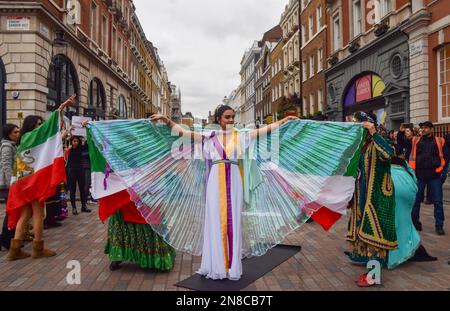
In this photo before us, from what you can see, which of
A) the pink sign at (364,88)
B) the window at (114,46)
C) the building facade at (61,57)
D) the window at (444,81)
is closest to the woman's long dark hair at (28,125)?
the building facade at (61,57)

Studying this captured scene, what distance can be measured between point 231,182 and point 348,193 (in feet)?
4.31

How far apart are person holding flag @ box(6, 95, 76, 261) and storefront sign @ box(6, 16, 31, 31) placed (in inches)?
447

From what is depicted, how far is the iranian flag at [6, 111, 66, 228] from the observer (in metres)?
5.33

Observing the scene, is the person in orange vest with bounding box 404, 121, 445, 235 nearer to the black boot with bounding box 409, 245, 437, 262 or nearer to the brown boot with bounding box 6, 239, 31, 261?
the black boot with bounding box 409, 245, 437, 262

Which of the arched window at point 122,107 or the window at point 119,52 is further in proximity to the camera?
the arched window at point 122,107

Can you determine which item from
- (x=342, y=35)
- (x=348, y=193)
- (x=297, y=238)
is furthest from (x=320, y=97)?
(x=348, y=193)

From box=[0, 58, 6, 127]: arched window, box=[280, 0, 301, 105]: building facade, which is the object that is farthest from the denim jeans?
box=[280, 0, 301, 105]: building facade

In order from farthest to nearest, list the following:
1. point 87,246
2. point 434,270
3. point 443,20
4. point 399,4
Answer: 1. point 399,4
2. point 443,20
3. point 87,246
4. point 434,270

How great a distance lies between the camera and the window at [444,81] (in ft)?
47.3

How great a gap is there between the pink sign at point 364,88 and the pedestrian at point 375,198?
1746cm

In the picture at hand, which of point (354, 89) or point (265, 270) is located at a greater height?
point (354, 89)

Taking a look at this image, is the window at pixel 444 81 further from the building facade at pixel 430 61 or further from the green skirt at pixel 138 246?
the green skirt at pixel 138 246

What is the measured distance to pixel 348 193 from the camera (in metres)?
4.39
